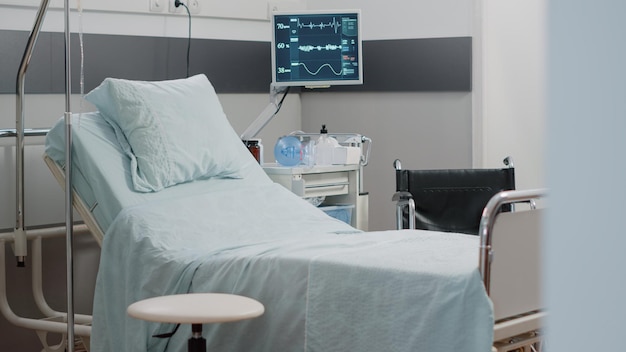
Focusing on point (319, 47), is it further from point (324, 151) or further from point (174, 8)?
point (174, 8)

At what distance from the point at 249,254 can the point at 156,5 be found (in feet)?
6.46

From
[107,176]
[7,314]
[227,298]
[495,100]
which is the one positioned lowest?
[7,314]

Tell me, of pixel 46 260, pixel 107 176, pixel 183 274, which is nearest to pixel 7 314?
pixel 46 260

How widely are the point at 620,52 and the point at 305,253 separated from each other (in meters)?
2.27

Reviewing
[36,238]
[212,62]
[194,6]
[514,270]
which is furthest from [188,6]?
[514,270]

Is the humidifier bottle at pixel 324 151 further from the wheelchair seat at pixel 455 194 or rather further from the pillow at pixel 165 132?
the pillow at pixel 165 132

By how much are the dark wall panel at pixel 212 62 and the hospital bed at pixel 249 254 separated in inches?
21.4

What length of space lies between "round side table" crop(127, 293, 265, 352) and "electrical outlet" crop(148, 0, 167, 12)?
85.8 inches

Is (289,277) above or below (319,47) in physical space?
below

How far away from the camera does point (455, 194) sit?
3.88 m

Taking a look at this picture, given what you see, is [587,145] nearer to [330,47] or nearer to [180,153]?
[180,153]

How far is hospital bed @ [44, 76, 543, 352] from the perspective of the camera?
7.53 feet

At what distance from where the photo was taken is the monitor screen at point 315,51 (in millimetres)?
4348

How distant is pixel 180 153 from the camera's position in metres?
3.39
